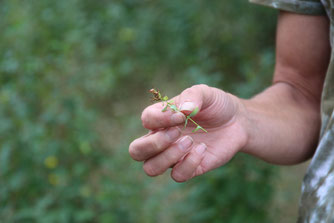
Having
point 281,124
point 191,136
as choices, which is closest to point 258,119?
point 281,124

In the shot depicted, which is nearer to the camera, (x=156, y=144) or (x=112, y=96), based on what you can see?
(x=156, y=144)

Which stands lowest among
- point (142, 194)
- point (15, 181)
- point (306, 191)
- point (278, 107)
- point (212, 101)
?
point (142, 194)

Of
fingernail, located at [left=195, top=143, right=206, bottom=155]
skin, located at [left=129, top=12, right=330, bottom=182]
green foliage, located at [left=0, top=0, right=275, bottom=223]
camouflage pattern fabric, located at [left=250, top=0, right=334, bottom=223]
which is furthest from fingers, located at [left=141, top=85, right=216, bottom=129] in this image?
green foliage, located at [left=0, top=0, right=275, bottom=223]

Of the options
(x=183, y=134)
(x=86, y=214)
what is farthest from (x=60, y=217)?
(x=183, y=134)

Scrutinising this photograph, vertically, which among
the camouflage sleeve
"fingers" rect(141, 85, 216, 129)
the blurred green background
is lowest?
the blurred green background

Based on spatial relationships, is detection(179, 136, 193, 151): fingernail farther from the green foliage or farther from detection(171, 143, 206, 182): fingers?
the green foliage

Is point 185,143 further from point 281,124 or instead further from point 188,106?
point 281,124

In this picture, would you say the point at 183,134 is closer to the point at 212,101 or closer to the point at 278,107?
the point at 212,101
